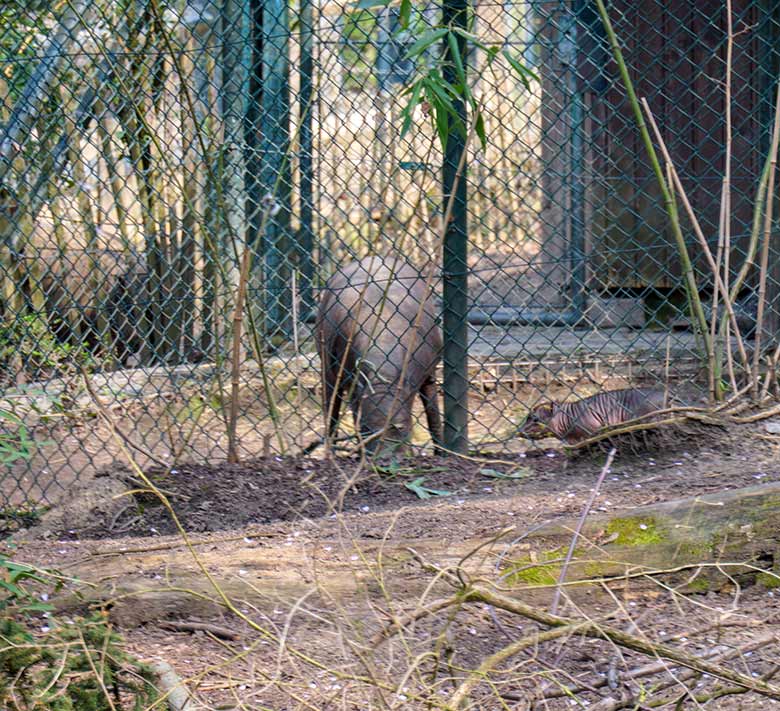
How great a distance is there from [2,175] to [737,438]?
3.33m

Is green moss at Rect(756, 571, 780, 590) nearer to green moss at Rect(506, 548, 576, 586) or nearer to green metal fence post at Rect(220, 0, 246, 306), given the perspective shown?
green moss at Rect(506, 548, 576, 586)

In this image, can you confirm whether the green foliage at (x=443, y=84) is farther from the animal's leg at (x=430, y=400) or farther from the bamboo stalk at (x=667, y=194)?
the animal's leg at (x=430, y=400)

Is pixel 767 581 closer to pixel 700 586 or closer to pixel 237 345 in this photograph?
pixel 700 586

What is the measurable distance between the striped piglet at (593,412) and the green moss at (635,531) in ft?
5.50

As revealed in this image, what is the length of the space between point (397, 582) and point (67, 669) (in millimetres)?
971

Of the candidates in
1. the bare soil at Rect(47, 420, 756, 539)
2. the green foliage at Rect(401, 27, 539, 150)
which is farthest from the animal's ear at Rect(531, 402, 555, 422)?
the green foliage at Rect(401, 27, 539, 150)

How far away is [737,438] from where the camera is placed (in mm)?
3709

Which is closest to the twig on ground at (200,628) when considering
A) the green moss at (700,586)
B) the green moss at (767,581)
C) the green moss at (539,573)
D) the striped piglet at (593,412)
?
the green moss at (539,573)

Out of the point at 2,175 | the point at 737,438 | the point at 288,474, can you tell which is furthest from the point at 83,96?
the point at 737,438

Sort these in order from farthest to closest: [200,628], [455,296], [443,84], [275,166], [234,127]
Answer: [275,166] → [234,127] → [455,296] → [443,84] → [200,628]

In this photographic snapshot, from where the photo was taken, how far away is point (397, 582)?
297 cm

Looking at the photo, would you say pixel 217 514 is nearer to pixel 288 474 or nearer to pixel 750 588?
pixel 288 474

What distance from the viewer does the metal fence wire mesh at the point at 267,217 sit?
4.20 meters

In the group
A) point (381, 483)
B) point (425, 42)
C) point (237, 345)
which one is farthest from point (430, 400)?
point (425, 42)
